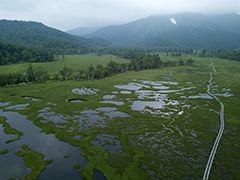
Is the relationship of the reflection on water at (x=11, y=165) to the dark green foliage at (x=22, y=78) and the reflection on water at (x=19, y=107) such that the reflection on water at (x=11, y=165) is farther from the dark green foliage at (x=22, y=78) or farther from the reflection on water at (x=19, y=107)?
the dark green foliage at (x=22, y=78)

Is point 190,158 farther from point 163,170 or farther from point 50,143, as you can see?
point 50,143

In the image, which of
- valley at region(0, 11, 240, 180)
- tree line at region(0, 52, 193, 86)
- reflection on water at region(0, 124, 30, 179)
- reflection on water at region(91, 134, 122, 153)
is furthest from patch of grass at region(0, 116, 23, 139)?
tree line at region(0, 52, 193, 86)

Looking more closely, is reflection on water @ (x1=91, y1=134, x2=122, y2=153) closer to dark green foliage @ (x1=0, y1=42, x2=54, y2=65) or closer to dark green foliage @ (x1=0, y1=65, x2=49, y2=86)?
dark green foliage @ (x1=0, y1=65, x2=49, y2=86)

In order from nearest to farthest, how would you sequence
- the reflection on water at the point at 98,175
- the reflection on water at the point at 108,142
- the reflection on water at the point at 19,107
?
the reflection on water at the point at 98,175
the reflection on water at the point at 108,142
the reflection on water at the point at 19,107

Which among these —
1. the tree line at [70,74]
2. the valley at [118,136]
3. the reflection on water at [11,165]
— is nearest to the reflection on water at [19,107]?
the valley at [118,136]

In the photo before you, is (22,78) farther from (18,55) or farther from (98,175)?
(98,175)

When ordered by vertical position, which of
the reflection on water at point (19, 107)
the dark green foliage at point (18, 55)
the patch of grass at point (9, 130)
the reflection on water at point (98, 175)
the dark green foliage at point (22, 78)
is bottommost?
the reflection on water at point (98, 175)
